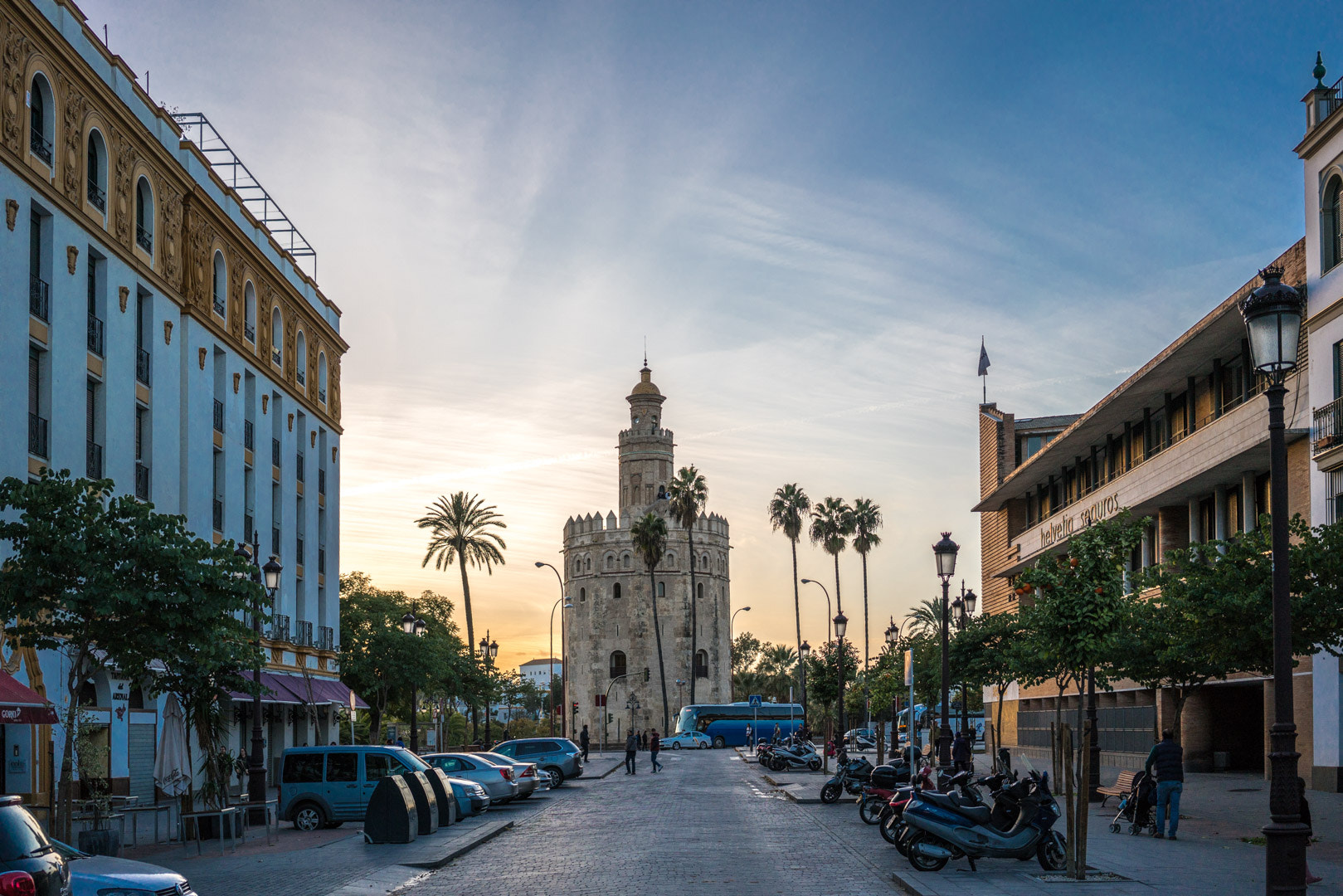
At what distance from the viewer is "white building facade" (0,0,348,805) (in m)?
24.7

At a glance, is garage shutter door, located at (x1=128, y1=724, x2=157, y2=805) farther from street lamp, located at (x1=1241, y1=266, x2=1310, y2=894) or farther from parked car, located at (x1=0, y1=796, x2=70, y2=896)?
street lamp, located at (x1=1241, y1=266, x2=1310, y2=894)

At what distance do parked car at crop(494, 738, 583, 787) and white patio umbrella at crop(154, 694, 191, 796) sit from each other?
743 inches

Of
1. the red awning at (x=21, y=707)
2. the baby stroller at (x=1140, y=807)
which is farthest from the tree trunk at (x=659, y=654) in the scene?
the red awning at (x=21, y=707)

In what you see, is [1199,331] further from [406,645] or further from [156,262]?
[406,645]

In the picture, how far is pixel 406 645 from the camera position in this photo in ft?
185

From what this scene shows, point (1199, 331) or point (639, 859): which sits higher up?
point (1199, 331)

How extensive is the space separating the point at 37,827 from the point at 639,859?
34.3 ft

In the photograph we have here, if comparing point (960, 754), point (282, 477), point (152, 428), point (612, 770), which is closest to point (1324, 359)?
point (960, 754)

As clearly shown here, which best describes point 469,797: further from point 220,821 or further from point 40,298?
point 40,298

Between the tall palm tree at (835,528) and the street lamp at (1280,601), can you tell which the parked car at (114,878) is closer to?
the street lamp at (1280,601)

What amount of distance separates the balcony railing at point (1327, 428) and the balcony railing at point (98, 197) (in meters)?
26.4

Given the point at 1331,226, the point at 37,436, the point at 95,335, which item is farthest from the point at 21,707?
the point at 1331,226

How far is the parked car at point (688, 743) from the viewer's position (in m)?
86.7

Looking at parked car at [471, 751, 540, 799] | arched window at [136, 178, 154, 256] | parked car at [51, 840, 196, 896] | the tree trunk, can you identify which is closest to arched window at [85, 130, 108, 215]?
arched window at [136, 178, 154, 256]
